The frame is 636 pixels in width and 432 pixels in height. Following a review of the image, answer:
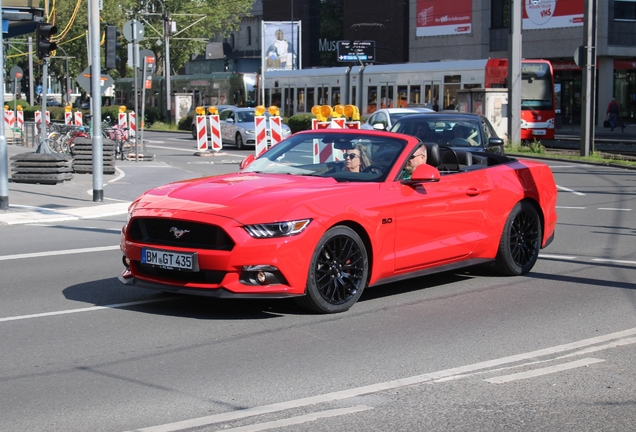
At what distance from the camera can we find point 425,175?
26.7 feet

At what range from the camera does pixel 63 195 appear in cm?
1772

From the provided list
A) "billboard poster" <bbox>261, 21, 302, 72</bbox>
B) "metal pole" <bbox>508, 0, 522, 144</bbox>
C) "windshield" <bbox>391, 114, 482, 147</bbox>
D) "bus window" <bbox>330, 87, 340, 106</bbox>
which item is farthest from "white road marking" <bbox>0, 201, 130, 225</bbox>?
"billboard poster" <bbox>261, 21, 302, 72</bbox>

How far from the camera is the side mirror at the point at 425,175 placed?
814 cm

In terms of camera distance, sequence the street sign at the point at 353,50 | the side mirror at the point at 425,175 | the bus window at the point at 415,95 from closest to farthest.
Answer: the side mirror at the point at 425,175, the bus window at the point at 415,95, the street sign at the point at 353,50

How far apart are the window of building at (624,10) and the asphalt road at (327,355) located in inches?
1816

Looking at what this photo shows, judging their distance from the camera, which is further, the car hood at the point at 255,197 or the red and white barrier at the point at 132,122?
the red and white barrier at the point at 132,122

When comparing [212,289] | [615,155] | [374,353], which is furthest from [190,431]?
[615,155]

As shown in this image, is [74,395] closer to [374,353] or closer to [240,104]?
[374,353]

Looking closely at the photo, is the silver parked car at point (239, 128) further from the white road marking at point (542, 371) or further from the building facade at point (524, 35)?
the white road marking at point (542, 371)

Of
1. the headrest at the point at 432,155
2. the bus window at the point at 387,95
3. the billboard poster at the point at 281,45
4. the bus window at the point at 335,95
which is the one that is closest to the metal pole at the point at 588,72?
the bus window at the point at 387,95

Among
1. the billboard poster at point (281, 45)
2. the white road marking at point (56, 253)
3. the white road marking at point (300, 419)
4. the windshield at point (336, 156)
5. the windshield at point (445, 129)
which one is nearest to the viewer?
the white road marking at point (300, 419)

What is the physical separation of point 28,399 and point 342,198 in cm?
318

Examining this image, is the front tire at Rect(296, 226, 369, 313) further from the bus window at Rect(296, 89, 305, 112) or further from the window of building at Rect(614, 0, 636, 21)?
the window of building at Rect(614, 0, 636, 21)

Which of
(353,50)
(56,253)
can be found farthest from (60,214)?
(353,50)
